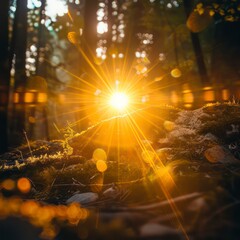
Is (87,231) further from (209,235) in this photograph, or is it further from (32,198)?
(32,198)

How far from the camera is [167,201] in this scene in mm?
3195

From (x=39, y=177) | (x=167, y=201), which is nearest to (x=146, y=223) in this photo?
(x=167, y=201)

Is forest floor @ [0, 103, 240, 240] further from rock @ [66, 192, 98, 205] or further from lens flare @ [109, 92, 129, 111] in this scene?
lens flare @ [109, 92, 129, 111]

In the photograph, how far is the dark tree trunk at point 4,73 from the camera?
341 inches

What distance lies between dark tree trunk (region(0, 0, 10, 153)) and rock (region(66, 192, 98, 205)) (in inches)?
211

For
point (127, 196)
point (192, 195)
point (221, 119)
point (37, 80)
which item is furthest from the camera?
point (37, 80)

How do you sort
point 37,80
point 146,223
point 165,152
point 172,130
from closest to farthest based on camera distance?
point 146,223 < point 165,152 < point 172,130 < point 37,80

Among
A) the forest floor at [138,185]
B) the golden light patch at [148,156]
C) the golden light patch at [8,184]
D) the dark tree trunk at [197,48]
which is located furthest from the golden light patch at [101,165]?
the dark tree trunk at [197,48]

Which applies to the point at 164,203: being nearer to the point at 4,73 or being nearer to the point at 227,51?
the point at 4,73

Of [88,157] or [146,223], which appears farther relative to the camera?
[88,157]

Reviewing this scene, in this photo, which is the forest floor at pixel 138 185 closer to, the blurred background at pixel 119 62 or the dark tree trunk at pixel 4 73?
the blurred background at pixel 119 62

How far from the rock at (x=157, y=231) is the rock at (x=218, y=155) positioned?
1.63 meters

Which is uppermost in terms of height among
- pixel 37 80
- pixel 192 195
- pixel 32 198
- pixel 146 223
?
pixel 37 80

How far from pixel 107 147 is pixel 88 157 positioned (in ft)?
1.31
